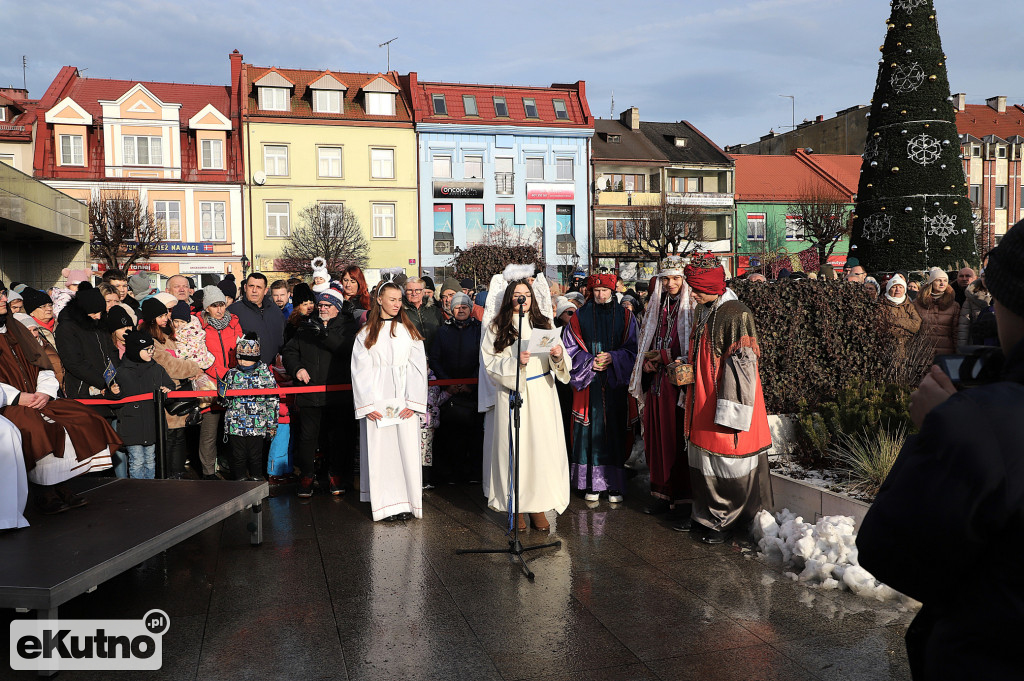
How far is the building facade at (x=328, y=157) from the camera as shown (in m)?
37.5

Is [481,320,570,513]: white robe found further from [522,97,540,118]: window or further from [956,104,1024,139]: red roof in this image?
[956,104,1024,139]: red roof

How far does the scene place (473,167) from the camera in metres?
40.6

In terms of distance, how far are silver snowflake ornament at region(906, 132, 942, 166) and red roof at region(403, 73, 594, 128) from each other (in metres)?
28.6

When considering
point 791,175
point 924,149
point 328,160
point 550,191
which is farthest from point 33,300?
point 791,175

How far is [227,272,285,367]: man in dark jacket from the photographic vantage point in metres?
8.80

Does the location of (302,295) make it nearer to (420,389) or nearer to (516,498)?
(420,389)

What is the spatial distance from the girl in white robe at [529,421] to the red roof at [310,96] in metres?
34.4

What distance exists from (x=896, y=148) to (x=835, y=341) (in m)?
7.80

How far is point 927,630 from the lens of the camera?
5.60ft

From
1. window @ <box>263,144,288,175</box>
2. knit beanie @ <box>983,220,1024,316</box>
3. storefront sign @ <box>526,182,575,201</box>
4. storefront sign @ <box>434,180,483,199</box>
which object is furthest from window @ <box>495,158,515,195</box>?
knit beanie @ <box>983,220,1024,316</box>

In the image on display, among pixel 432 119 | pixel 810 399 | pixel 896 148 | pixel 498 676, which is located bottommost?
pixel 498 676

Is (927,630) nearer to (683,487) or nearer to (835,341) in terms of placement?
(683,487)

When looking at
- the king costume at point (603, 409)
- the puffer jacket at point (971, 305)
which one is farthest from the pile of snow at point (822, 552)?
the puffer jacket at point (971, 305)

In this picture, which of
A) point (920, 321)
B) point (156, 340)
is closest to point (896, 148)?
point (920, 321)
